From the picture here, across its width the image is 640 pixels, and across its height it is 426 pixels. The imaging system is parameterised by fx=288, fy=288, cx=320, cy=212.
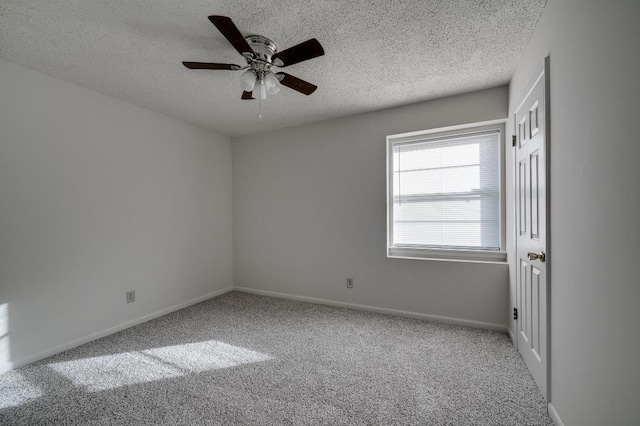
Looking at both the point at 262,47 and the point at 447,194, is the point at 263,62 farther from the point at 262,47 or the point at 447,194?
the point at 447,194

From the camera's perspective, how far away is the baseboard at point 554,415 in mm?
1549

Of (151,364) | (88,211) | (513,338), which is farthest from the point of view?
(88,211)

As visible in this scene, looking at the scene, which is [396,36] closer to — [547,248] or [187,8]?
[187,8]

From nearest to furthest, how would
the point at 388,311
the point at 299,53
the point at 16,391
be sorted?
the point at 299,53, the point at 16,391, the point at 388,311

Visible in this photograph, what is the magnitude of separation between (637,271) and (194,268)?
4.04 meters

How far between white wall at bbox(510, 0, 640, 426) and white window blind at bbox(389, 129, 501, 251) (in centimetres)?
144

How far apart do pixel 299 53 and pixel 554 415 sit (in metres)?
2.57

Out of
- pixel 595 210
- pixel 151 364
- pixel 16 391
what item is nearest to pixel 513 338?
pixel 595 210

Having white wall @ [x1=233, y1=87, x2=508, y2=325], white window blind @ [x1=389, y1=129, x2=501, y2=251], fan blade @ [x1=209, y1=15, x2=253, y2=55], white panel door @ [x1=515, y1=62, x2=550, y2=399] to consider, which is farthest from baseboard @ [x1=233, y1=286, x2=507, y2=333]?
fan blade @ [x1=209, y1=15, x2=253, y2=55]

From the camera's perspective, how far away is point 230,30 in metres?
1.57

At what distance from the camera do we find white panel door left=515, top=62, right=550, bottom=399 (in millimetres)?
1784

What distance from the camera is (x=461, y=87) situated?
2852 millimetres

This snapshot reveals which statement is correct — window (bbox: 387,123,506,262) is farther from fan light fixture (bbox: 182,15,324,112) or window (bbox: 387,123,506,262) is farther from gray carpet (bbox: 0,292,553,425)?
fan light fixture (bbox: 182,15,324,112)

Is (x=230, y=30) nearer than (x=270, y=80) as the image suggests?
Yes
